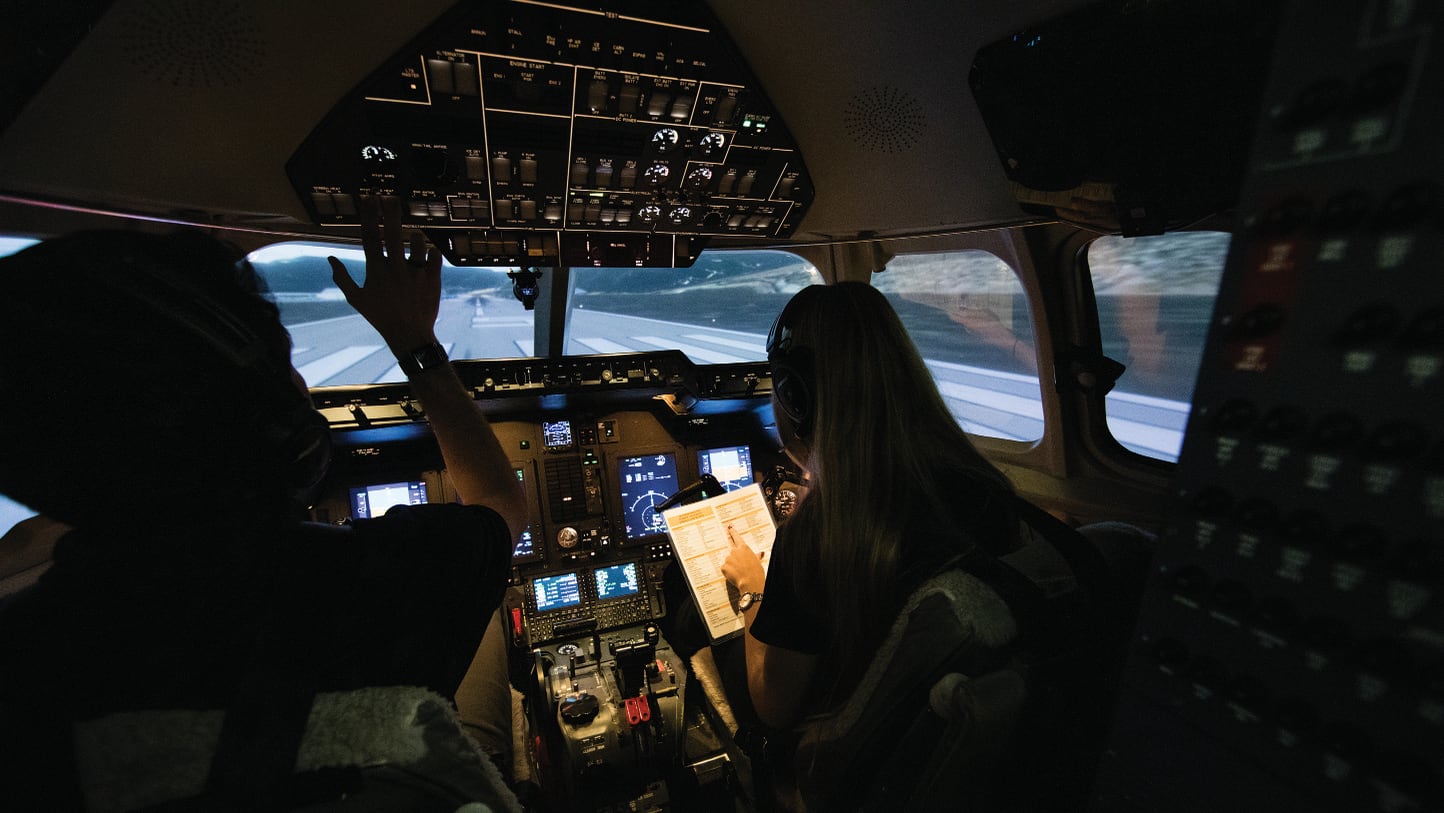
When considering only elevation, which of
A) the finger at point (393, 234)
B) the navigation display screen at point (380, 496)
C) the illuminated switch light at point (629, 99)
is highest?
the illuminated switch light at point (629, 99)

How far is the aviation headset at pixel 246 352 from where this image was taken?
64 cm

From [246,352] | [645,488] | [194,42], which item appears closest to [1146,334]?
[645,488]

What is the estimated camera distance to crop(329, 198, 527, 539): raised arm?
108 cm

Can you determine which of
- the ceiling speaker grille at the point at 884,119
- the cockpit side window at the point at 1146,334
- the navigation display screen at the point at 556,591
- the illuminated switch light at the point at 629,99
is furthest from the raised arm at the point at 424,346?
the cockpit side window at the point at 1146,334

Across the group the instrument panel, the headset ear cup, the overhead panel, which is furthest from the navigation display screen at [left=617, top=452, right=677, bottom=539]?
the headset ear cup

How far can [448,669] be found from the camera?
813mm

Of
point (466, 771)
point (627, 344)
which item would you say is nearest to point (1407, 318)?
point (466, 771)

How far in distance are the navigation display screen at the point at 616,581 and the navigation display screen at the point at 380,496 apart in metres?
0.90

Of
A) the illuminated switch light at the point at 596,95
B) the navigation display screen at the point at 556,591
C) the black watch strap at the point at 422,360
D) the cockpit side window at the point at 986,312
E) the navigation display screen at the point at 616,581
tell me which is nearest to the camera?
the black watch strap at the point at 422,360

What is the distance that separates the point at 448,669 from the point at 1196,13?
5.54 feet

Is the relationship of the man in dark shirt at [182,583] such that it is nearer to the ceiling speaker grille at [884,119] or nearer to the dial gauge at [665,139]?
the dial gauge at [665,139]

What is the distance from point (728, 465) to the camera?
3180 mm

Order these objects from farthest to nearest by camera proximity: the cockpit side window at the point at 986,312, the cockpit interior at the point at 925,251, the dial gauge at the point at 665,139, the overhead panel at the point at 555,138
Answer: the cockpit side window at the point at 986,312, the dial gauge at the point at 665,139, the overhead panel at the point at 555,138, the cockpit interior at the point at 925,251

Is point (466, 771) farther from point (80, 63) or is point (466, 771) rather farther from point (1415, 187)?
point (80, 63)
